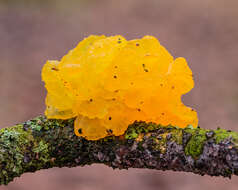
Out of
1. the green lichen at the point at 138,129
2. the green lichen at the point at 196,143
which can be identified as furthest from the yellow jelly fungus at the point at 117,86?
the green lichen at the point at 196,143

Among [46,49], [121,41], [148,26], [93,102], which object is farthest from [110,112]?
[148,26]

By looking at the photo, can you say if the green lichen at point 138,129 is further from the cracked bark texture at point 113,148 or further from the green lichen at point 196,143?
the green lichen at point 196,143

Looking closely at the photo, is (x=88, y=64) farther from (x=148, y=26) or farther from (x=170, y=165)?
(x=148, y=26)

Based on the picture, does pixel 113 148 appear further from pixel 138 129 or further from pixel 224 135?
pixel 224 135

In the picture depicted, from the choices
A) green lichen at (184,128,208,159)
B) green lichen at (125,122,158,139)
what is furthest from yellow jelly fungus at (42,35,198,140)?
green lichen at (184,128,208,159)

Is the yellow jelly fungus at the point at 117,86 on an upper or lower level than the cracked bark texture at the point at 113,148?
upper

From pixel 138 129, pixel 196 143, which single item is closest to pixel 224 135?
pixel 196 143
